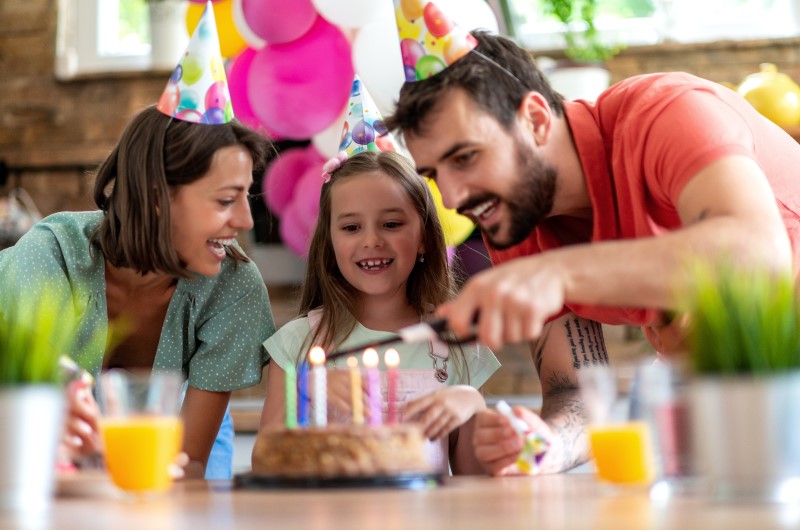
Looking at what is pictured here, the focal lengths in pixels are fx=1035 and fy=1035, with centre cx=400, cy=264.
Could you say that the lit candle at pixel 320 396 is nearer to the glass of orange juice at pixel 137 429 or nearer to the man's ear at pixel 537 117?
the glass of orange juice at pixel 137 429

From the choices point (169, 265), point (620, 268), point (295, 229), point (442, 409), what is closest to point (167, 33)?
point (295, 229)

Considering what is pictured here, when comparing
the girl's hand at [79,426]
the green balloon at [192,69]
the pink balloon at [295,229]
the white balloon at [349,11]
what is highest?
the white balloon at [349,11]

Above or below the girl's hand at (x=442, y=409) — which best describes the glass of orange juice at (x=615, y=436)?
below

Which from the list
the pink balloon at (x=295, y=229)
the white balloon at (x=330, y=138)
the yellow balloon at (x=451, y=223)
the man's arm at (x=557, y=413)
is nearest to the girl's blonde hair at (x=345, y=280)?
the yellow balloon at (x=451, y=223)

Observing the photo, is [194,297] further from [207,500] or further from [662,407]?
[662,407]

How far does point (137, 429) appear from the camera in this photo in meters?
1.04

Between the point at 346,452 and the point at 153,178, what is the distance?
1029mm

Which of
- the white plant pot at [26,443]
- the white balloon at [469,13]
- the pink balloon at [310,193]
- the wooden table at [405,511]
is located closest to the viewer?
the wooden table at [405,511]

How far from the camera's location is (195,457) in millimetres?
1987

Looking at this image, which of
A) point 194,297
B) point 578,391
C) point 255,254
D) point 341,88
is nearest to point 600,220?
point 578,391

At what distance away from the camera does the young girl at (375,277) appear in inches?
81.8

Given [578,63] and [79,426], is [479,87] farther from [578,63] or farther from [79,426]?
[578,63]

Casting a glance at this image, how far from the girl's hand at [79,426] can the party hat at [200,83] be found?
918 millimetres

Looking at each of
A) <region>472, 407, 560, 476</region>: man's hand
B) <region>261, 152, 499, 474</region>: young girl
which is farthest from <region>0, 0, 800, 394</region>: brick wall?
<region>472, 407, 560, 476</region>: man's hand
